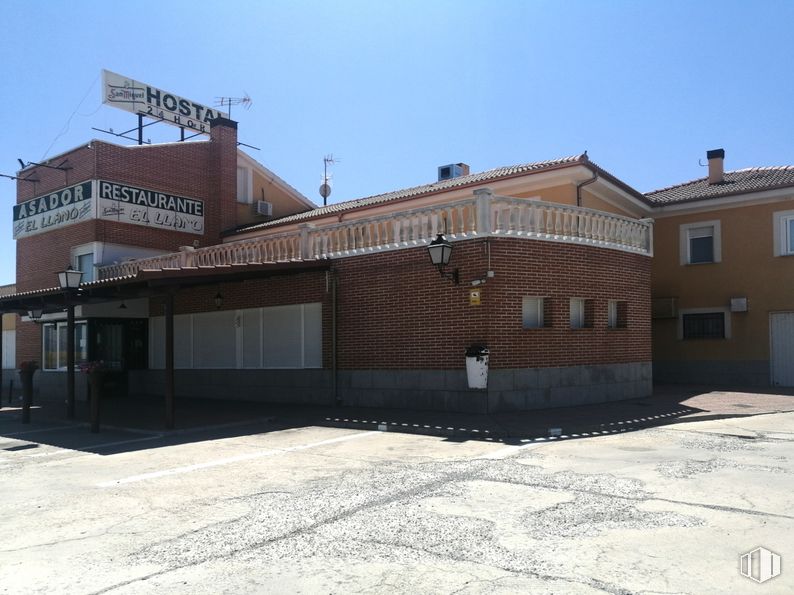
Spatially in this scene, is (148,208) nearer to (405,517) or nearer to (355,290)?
(355,290)

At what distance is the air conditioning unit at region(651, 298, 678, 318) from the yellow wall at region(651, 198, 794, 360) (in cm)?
32

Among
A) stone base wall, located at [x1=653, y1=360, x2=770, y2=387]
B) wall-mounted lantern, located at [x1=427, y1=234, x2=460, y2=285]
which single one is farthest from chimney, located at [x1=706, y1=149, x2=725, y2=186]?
wall-mounted lantern, located at [x1=427, y1=234, x2=460, y2=285]

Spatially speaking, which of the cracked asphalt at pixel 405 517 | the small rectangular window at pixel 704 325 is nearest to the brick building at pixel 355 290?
the cracked asphalt at pixel 405 517

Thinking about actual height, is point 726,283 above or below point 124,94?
below

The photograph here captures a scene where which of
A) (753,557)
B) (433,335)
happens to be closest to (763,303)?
(433,335)

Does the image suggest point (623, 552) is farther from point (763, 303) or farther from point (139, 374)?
point (139, 374)

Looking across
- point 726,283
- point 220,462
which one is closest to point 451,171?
point 726,283

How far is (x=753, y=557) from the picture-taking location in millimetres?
4797

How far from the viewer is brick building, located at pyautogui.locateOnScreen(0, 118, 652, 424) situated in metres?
12.9

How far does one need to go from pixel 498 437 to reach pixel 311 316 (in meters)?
6.76

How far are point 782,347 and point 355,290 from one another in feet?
41.4

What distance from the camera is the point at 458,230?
13.2m

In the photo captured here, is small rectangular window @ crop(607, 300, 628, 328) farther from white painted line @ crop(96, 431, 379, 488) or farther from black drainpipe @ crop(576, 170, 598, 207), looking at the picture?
white painted line @ crop(96, 431, 379, 488)

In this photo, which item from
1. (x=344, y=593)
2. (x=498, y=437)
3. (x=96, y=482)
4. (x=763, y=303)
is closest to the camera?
(x=344, y=593)
